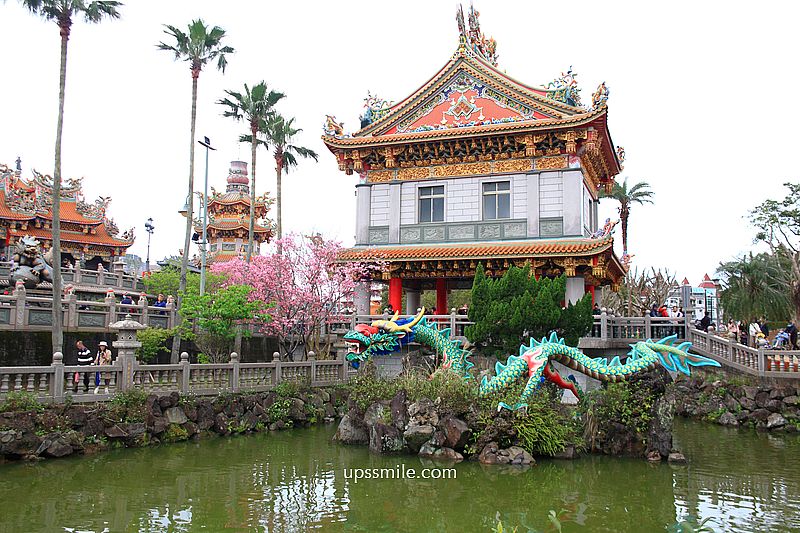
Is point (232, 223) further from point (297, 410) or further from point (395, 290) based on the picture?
point (297, 410)

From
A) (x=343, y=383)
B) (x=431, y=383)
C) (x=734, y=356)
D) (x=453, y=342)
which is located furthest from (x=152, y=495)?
(x=734, y=356)

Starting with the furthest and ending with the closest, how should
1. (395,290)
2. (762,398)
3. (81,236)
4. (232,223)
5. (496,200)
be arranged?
(232,223), (81,236), (395,290), (496,200), (762,398)

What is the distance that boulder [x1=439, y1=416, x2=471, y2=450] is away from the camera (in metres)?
13.0

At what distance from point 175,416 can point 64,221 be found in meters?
27.4

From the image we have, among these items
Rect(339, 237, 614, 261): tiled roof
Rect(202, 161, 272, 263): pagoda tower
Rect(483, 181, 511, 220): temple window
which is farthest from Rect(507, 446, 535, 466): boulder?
Rect(202, 161, 272, 263): pagoda tower

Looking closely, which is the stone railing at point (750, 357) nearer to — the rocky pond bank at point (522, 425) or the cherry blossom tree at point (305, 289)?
the rocky pond bank at point (522, 425)

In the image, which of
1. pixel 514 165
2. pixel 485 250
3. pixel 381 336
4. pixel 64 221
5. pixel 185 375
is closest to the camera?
pixel 185 375

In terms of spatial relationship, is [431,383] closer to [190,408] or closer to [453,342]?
[453,342]

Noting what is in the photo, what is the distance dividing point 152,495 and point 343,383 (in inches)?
405

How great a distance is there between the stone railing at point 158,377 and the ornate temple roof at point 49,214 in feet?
76.4

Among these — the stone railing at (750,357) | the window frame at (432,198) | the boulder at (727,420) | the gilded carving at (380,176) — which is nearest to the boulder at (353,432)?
the window frame at (432,198)

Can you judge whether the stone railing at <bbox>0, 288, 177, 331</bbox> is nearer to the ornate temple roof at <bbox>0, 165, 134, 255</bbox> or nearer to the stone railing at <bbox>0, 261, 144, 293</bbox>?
the stone railing at <bbox>0, 261, 144, 293</bbox>

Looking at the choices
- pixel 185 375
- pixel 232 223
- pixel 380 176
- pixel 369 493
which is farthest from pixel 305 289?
pixel 232 223

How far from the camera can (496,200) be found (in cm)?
2205
